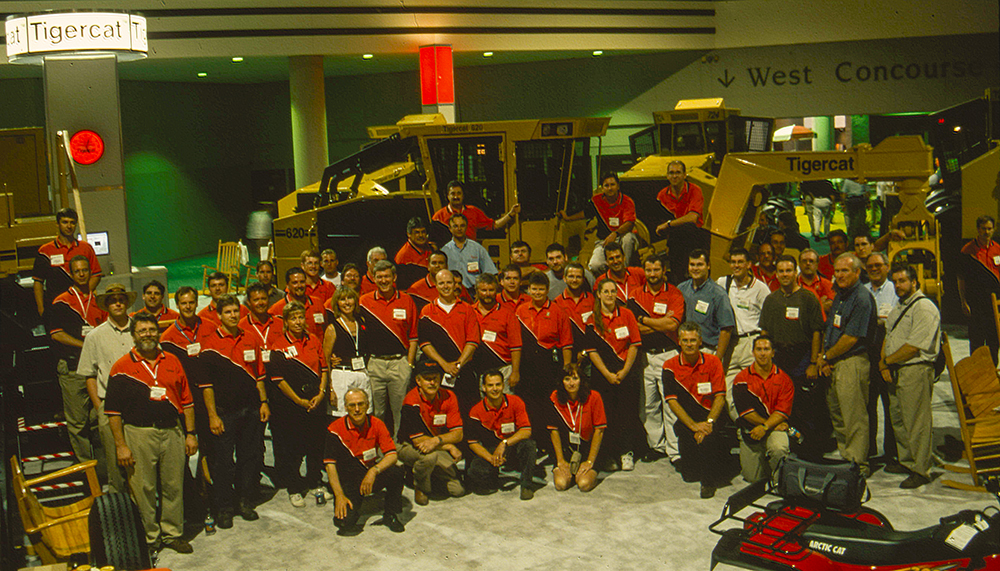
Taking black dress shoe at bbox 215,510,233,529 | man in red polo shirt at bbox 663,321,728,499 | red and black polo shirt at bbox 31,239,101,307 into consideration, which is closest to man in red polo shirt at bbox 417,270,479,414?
man in red polo shirt at bbox 663,321,728,499

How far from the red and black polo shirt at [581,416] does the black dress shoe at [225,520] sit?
271cm

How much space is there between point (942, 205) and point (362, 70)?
1488 centimetres

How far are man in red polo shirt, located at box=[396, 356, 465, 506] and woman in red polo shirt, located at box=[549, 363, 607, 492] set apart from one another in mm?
859

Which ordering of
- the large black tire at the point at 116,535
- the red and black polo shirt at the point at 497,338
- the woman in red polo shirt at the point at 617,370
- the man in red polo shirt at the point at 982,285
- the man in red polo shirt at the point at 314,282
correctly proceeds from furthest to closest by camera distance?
the man in red polo shirt at the point at 982,285 → the man in red polo shirt at the point at 314,282 → the red and black polo shirt at the point at 497,338 → the woman in red polo shirt at the point at 617,370 → the large black tire at the point at 116,535

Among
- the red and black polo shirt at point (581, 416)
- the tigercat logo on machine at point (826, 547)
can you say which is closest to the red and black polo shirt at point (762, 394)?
the red and black polo shirt at point (581, 416)

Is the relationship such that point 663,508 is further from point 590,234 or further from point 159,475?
point 590,234

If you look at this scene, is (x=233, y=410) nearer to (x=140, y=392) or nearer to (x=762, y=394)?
(x=140, y=392)

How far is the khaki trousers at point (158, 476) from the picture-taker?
6.52 meters

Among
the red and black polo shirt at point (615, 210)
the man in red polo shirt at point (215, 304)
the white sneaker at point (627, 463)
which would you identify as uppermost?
the red and black polo shirt at point (615, 210)

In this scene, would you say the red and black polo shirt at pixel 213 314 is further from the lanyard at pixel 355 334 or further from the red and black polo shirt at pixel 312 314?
the lanyard at pixel 355 334

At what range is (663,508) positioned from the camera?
709cm

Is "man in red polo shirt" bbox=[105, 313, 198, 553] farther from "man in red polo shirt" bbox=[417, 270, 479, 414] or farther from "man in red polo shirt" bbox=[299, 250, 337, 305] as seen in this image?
"man in red polo shirt" bbox=[299, 250, 337, 305]

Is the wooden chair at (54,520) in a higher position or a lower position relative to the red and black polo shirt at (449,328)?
lower

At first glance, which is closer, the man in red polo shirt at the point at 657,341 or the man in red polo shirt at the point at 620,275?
the man in red polo shirt at the point at 657,341
